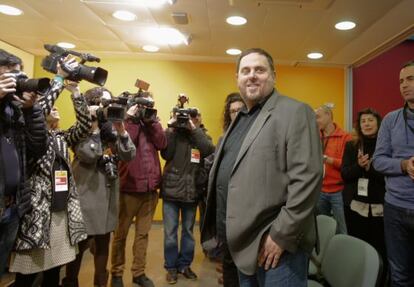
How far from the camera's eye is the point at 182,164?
268 centimetres

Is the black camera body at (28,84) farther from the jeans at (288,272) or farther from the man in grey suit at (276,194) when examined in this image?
the jeans at (288,272)

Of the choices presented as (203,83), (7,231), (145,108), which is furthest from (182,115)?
(203,83)

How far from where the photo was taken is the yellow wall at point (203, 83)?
15.5ft

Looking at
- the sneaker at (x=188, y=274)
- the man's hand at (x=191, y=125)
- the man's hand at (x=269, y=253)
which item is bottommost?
the sneaker at (x=188, y=274)

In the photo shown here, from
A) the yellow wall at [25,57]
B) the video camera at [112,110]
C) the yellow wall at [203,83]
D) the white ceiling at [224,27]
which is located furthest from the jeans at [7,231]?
the yellow wall at [25,57]

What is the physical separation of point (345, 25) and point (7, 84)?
3066mm

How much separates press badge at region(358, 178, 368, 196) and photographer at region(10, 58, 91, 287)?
6.40 feet

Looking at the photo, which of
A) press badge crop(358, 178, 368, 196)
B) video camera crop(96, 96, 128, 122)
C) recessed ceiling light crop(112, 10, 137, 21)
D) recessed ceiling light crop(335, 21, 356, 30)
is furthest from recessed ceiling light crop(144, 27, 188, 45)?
press badge crop(358, 178, 368, 196)

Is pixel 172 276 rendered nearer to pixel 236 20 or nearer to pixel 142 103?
pixel 142 103

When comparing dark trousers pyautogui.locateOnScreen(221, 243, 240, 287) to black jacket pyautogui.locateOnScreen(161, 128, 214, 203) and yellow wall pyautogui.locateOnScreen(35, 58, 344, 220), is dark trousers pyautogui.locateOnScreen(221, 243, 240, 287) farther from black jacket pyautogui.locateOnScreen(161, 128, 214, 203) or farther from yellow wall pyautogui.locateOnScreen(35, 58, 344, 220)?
yellow wall pyautogui.locateOnScreen(35, 58, 344, 220)

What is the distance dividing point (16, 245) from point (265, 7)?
2.56 metres

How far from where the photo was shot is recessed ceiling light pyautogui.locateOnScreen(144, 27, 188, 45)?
3.61 metres

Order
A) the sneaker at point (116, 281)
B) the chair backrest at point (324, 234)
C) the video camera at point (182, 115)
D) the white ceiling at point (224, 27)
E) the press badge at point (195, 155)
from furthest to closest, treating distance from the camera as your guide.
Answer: the white ceiling at point (224, 27) < the press badge at point (195, 155) < the video camera at point (182, 115) < the sneaker at point (116, 281) < the chair backrest at point (324, 234)

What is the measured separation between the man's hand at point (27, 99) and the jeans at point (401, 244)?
190 cm
